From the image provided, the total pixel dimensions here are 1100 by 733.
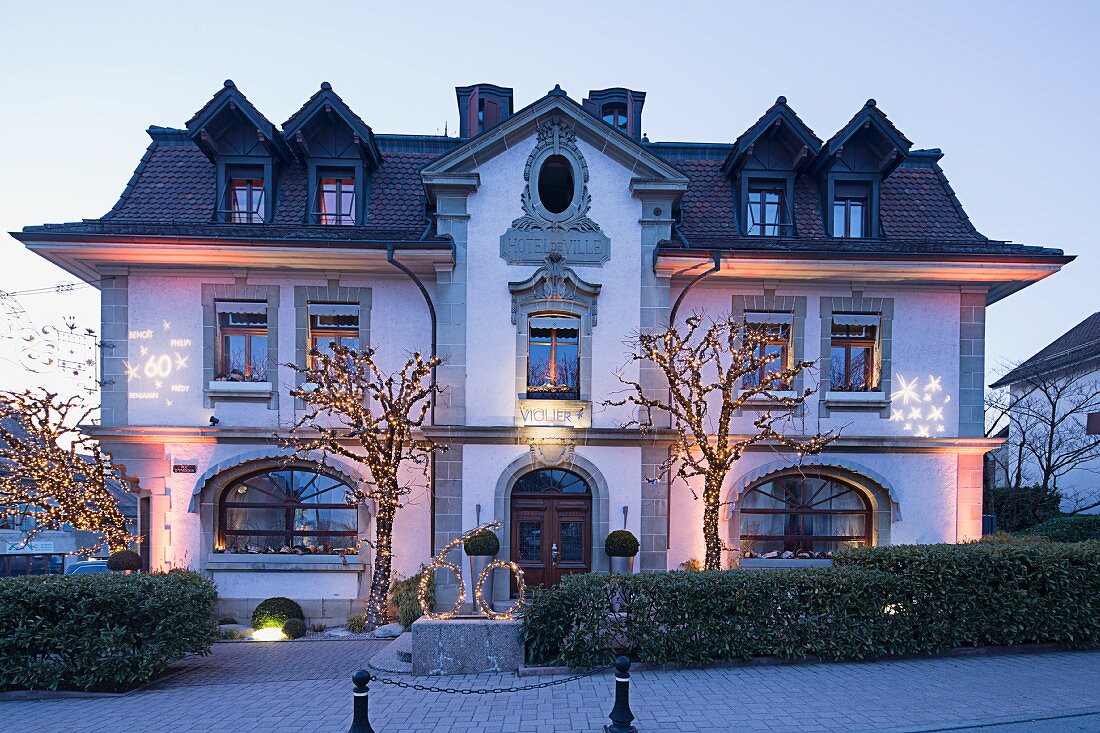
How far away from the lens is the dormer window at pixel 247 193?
44.7ft

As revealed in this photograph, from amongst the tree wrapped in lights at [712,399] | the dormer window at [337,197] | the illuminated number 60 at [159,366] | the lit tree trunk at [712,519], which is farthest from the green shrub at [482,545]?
the dormer window at [337,197]

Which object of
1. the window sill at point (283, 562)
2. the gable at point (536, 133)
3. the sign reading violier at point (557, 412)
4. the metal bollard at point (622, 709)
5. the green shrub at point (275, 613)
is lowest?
the green shrub at point (275, 613)

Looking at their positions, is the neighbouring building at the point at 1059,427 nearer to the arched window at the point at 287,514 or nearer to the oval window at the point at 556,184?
the oval window at the point at 556,184

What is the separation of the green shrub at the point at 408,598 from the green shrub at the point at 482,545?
13cm

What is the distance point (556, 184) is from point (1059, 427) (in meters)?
19.1

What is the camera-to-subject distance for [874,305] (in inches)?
526

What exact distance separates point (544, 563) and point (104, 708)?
7238 millimetres

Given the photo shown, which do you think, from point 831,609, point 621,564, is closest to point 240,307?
point 621,564

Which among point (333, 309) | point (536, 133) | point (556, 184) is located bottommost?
point (333, 309)

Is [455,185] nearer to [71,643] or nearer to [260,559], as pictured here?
[260,559]

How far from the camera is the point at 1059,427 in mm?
20672

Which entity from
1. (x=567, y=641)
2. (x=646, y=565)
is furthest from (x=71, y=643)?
(x=646, y=565)

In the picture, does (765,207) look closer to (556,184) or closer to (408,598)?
(556,184)

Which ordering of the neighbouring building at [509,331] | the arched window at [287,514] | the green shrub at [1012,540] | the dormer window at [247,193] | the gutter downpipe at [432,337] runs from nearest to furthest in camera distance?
1. the green shrub at [1012,540]
2. the gutter downpipe at [432,337]
3. the neighbouring building at [509,331]
4. the arched window at [287,514]
5. the dormer window at [247,193]
